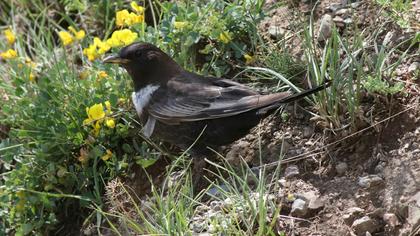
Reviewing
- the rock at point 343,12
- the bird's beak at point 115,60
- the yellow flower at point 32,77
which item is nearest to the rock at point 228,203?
the bird's beak at point 115,60

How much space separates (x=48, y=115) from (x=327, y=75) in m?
1.70

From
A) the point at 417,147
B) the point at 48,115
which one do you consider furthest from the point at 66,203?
the point at 417,147

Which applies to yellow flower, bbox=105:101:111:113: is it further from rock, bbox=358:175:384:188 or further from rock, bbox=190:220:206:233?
rock, bbox=358:175:384:188

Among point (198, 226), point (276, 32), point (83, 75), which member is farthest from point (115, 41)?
point (198, 226)

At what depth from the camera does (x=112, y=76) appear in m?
5.12

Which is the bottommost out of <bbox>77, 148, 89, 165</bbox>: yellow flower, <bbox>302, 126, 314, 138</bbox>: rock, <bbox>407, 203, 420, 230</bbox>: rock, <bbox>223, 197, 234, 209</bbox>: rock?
<bbox>77, 148, 89, 165</bbox>: yellow flower

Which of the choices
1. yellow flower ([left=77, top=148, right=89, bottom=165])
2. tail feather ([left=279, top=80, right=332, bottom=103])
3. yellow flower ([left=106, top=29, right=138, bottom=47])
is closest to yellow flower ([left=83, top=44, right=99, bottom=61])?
yellow flower ([left=106, top=29, right=138, bottom=47])

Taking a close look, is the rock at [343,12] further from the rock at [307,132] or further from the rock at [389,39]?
the rock at [307,132]

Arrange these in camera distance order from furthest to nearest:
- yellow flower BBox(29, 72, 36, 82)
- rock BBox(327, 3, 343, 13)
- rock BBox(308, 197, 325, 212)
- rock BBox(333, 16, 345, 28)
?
yellow flower BBox(29, 72, 36, 82), rock BBox(327, 3, 343, 13), rock BBox(333, 16, 345, 28), rock BBox(308, 197, 325, 212)

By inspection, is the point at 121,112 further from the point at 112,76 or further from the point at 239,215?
the point at 239,215

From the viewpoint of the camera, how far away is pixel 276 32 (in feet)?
16.9

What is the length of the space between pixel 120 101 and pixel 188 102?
60cm

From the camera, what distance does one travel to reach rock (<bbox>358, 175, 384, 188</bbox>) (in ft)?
13.2

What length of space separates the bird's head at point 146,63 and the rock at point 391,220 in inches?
65.7
